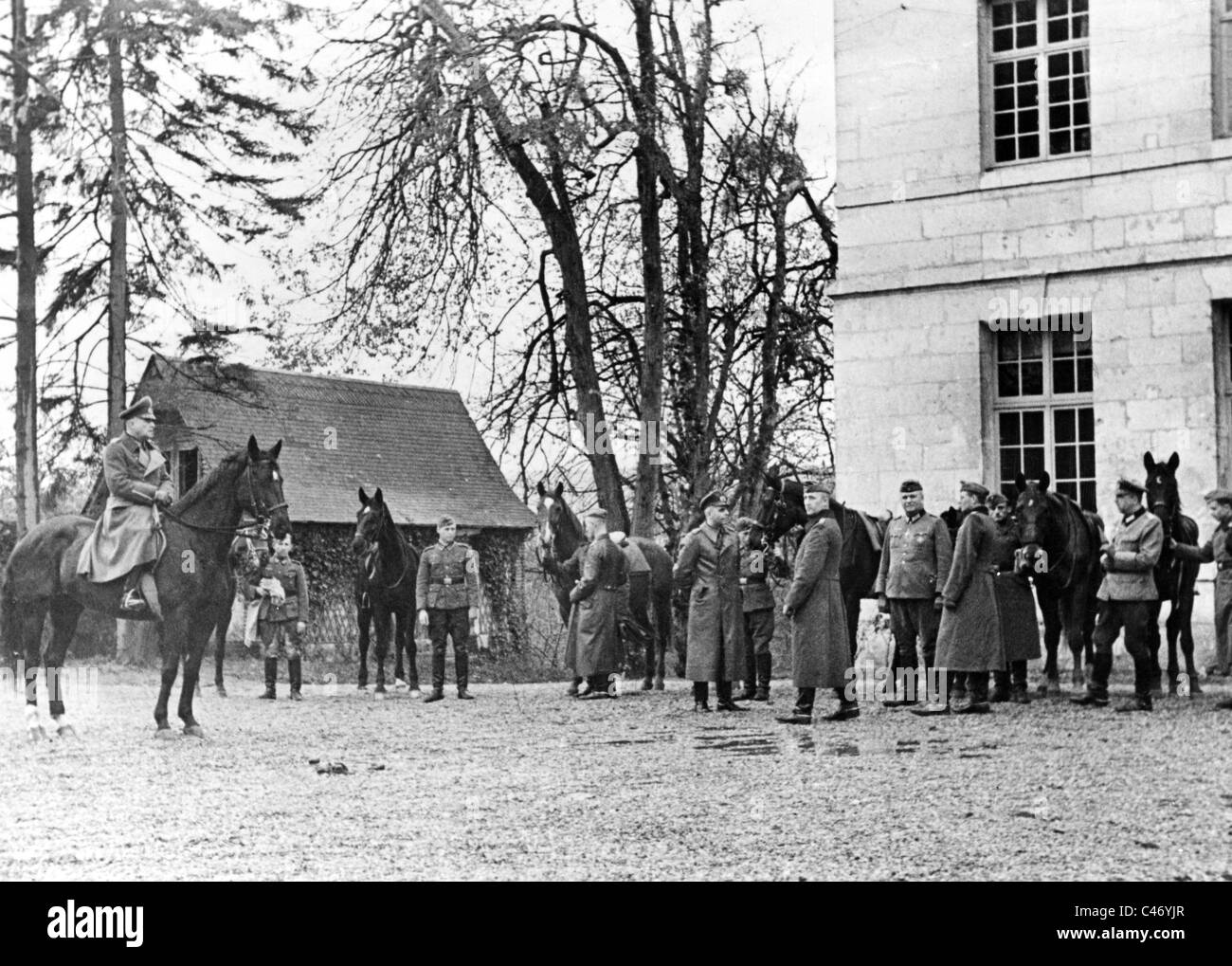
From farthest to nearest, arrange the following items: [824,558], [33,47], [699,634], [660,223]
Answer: [699,634] < [824,558] < [660,223] < [33,47]

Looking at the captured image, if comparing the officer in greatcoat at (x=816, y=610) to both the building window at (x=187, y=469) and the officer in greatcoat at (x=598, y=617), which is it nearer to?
the officer in greatcoat at (x=598, y=617)

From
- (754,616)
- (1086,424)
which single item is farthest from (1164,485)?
(754,616)

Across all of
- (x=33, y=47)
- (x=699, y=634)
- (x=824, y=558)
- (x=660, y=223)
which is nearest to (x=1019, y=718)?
(x=824, y=558)

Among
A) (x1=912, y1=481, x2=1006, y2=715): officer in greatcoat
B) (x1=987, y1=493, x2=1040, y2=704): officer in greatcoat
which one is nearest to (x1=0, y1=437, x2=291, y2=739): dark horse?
(x1=912, y1=481, x2=1006, y2=715): officer in greatcoat

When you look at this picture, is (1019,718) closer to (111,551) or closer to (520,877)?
(520,877)

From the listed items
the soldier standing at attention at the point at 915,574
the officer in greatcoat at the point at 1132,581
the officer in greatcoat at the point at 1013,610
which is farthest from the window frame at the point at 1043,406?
the officer in greatcoat at the point at 1132,581

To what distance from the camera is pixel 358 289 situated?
828 cm

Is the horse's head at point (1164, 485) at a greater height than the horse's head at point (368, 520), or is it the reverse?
the horse's head at point (1164, 485)

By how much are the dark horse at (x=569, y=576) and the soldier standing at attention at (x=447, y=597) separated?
1.79ft

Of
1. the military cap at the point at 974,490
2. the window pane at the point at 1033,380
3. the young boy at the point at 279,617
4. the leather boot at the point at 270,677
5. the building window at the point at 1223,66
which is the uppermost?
the building window at the point at 1223,66

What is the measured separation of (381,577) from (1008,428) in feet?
16.7

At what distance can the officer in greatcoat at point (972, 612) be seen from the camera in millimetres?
10109

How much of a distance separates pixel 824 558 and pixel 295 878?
459 centimetres
